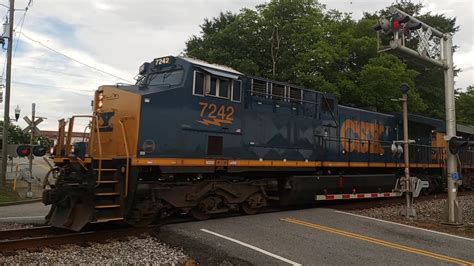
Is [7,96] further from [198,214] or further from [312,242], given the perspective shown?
[312,242]

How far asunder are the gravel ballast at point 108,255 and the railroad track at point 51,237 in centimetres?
30

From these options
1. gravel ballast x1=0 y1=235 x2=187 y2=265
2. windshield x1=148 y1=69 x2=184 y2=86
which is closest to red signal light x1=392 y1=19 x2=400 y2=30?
windshield x1=148 y1=69 x2=184 y2=86

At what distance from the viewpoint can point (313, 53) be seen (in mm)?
26469

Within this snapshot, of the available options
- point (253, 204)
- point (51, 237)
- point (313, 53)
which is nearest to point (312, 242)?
point (253, 204)

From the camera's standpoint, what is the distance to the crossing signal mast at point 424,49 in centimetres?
1014

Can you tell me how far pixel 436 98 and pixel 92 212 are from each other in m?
35.1

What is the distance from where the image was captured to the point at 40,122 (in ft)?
64.6

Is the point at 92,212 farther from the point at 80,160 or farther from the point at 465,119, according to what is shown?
the point at 465,119

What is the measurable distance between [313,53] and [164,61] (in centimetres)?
1723

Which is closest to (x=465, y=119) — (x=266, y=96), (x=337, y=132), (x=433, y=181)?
(x=433, y=181)

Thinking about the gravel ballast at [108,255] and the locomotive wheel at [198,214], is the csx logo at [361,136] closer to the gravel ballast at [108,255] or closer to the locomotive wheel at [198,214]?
the locomotive wheel at [198,214]

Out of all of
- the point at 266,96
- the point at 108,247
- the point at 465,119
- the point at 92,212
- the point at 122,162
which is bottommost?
the point at 108,247

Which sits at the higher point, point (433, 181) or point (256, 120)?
point (256, 120)

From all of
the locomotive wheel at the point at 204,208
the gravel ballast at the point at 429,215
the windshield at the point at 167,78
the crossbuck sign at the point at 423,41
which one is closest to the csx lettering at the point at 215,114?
the windshield at the point at 167,78
